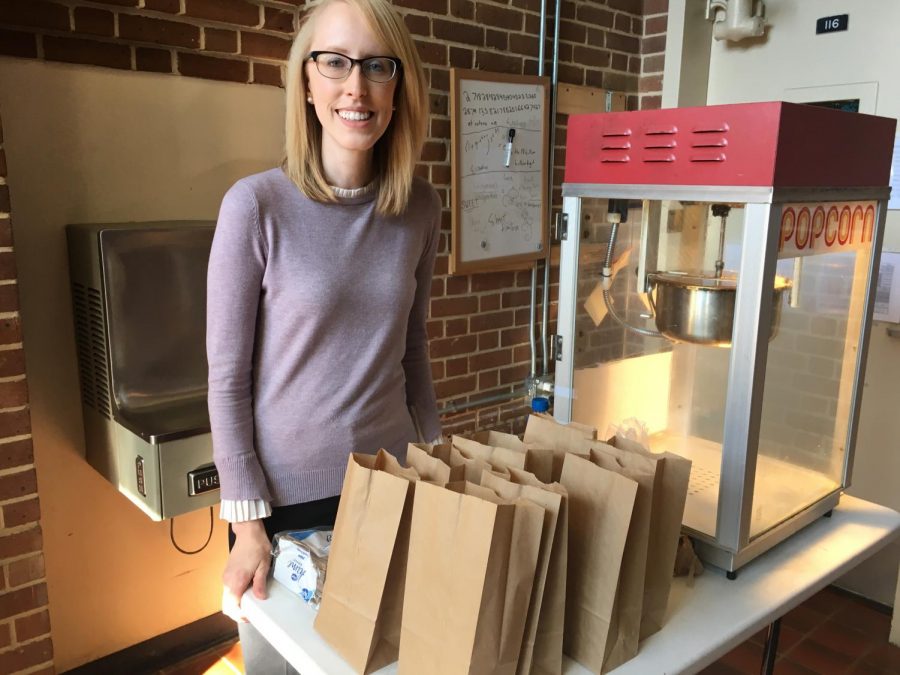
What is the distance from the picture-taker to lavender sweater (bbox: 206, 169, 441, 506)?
1.16 meters

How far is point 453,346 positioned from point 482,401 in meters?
0.27

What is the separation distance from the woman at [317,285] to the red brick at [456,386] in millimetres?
1281

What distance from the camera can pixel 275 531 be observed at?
127 cm

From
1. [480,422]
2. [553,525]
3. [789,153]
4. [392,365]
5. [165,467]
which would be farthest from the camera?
[480,422]

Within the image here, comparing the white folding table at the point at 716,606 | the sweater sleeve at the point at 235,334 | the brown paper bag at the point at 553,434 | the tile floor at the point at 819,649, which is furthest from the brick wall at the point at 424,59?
the brown paper bag at the point at 553,434

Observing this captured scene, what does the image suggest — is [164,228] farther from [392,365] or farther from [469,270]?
[469,270]

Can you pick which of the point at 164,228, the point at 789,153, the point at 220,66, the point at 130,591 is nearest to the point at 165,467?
the point at 164,228

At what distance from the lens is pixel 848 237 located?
143cm

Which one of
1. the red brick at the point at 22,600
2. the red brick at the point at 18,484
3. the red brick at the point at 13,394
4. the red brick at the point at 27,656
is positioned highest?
the red brick at the point at 13,394

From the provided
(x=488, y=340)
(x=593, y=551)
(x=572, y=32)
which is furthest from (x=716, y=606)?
(x=572, y=32)

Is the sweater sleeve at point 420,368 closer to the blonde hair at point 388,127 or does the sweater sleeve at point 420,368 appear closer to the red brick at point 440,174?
the blonde hair at point 388,127

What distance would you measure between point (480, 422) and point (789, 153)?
178 centimetres

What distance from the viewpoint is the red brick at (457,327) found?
103 inches

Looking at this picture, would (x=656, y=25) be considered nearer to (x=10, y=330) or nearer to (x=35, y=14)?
(x=35, y=14)
